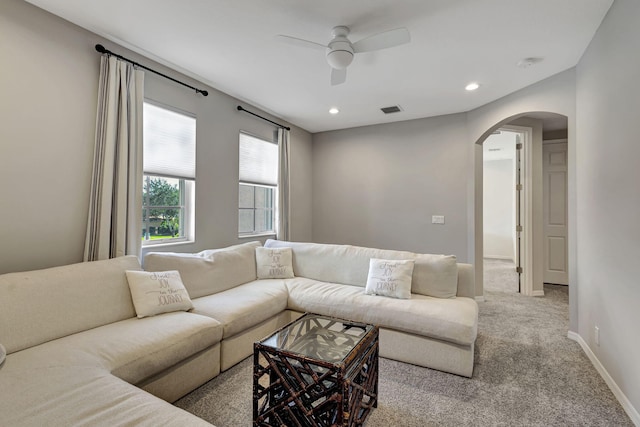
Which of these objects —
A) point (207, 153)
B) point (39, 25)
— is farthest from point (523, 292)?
point (39, 25)

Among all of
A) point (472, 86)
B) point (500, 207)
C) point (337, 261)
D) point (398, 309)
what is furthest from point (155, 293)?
point (500, 207)

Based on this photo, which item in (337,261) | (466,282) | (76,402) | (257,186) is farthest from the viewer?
(257,186)

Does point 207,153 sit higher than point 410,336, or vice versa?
point 207,153

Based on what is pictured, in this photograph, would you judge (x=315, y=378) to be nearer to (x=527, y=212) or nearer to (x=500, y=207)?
(x=527, y=212)

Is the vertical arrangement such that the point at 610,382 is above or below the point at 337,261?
below

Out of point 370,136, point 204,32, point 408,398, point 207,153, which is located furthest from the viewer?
point 370,136

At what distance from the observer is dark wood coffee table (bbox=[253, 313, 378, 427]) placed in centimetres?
144

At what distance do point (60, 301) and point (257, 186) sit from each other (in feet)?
9.20

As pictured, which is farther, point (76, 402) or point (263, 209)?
point (263, 209)

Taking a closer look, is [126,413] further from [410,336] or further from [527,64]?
[527,64]

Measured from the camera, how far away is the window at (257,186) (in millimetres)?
4105

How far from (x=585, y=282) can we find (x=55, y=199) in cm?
445

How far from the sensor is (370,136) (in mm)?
4992

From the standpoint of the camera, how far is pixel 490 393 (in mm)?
2006
